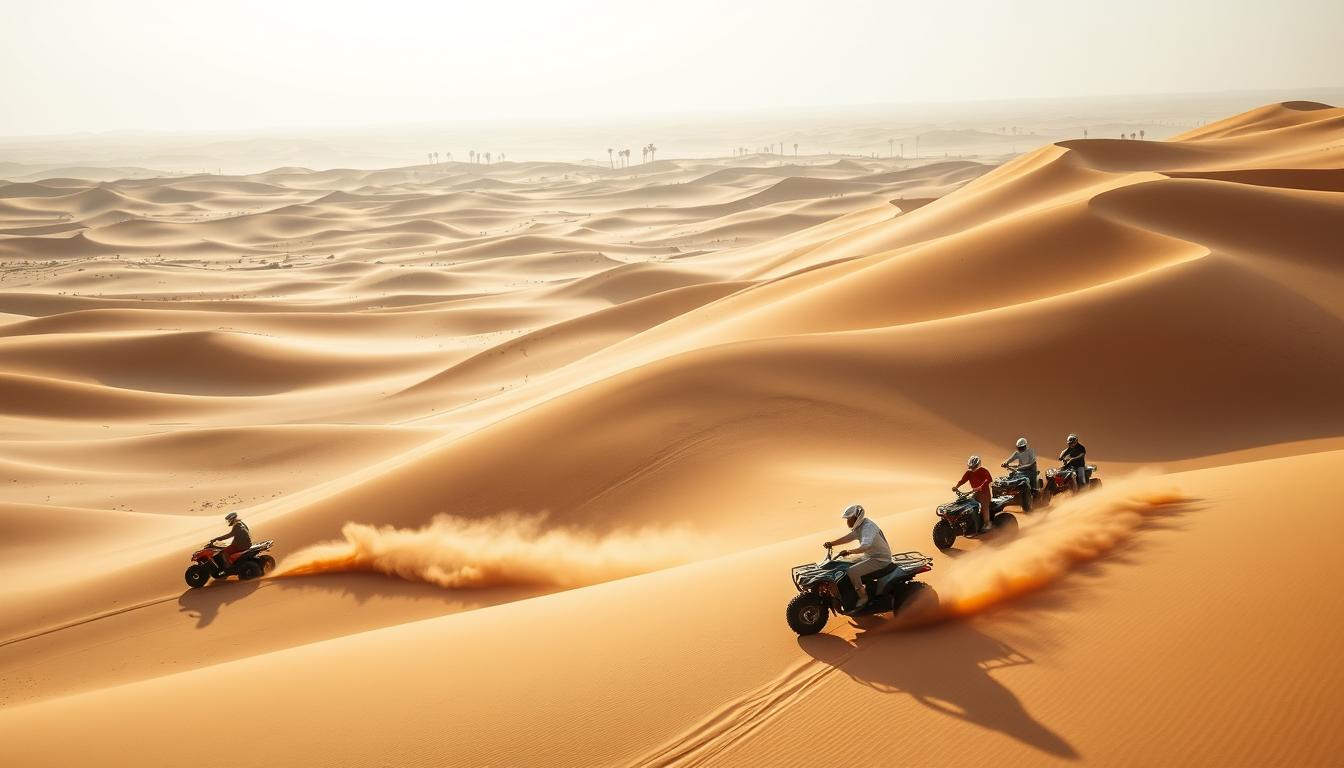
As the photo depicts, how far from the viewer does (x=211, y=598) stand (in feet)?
42.1

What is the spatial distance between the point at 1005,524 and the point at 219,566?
1009cm

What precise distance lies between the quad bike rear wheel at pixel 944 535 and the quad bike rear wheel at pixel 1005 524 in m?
0.54

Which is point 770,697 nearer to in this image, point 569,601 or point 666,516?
point 569,601

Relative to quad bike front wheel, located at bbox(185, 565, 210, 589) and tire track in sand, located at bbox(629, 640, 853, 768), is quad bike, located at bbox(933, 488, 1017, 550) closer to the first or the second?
tire track in sand, located at bbox(629, 640, 853, 768)

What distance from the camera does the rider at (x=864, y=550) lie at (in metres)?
7.57

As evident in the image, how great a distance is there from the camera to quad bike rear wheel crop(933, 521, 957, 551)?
9.66 meters

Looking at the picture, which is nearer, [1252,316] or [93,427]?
[1252,316]

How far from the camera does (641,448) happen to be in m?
15.3

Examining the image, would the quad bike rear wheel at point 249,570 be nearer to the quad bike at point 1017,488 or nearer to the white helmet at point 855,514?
the white helmet at point 855,514

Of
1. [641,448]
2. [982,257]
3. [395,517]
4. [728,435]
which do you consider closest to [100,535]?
[395,517]

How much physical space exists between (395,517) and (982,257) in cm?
1749

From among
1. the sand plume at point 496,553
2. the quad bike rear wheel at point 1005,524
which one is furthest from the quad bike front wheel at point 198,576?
the quad bike rear wheel at point 1005,524

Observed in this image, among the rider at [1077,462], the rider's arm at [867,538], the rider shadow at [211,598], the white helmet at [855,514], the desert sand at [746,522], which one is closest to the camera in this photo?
the desert sand at [746,522]

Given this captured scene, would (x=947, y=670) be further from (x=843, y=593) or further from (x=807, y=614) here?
(x=807, y=614)
